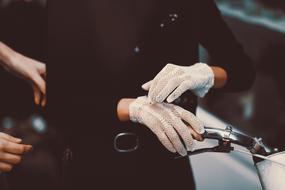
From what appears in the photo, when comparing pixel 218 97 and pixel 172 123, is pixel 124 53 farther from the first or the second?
pixel 218 97

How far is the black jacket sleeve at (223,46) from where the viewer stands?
40.1 inches

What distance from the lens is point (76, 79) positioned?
0.94 metres

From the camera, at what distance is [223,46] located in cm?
103

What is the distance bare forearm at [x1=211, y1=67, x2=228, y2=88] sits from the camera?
3.24 feet

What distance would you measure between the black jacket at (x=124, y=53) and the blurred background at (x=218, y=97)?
0.30 feet

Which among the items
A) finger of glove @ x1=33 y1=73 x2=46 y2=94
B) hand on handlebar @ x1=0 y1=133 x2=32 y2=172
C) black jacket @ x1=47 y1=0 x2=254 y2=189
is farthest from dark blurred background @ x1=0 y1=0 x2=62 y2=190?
hand on handlebar @ x1=0 y1=133 x2=32 y2=172

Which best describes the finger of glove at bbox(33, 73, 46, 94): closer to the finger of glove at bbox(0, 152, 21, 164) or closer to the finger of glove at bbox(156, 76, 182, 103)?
the finger of glove at bbox(0, 152, 21, 164)

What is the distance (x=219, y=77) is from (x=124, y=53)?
0.87ft

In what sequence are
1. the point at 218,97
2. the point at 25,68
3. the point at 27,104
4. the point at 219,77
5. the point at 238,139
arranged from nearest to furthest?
the point at 238,139
the point at 219,77
the point at 25,68
the point at 27,104
the point at 218,97

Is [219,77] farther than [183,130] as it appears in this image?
Yes

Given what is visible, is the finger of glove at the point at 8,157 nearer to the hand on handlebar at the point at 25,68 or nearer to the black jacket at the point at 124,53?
the black jacket at the point at 124,53

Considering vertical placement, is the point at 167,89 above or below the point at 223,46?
below

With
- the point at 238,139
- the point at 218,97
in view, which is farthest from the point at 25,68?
the point at 218,97

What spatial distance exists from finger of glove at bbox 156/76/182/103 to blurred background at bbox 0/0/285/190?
1.32 feet
